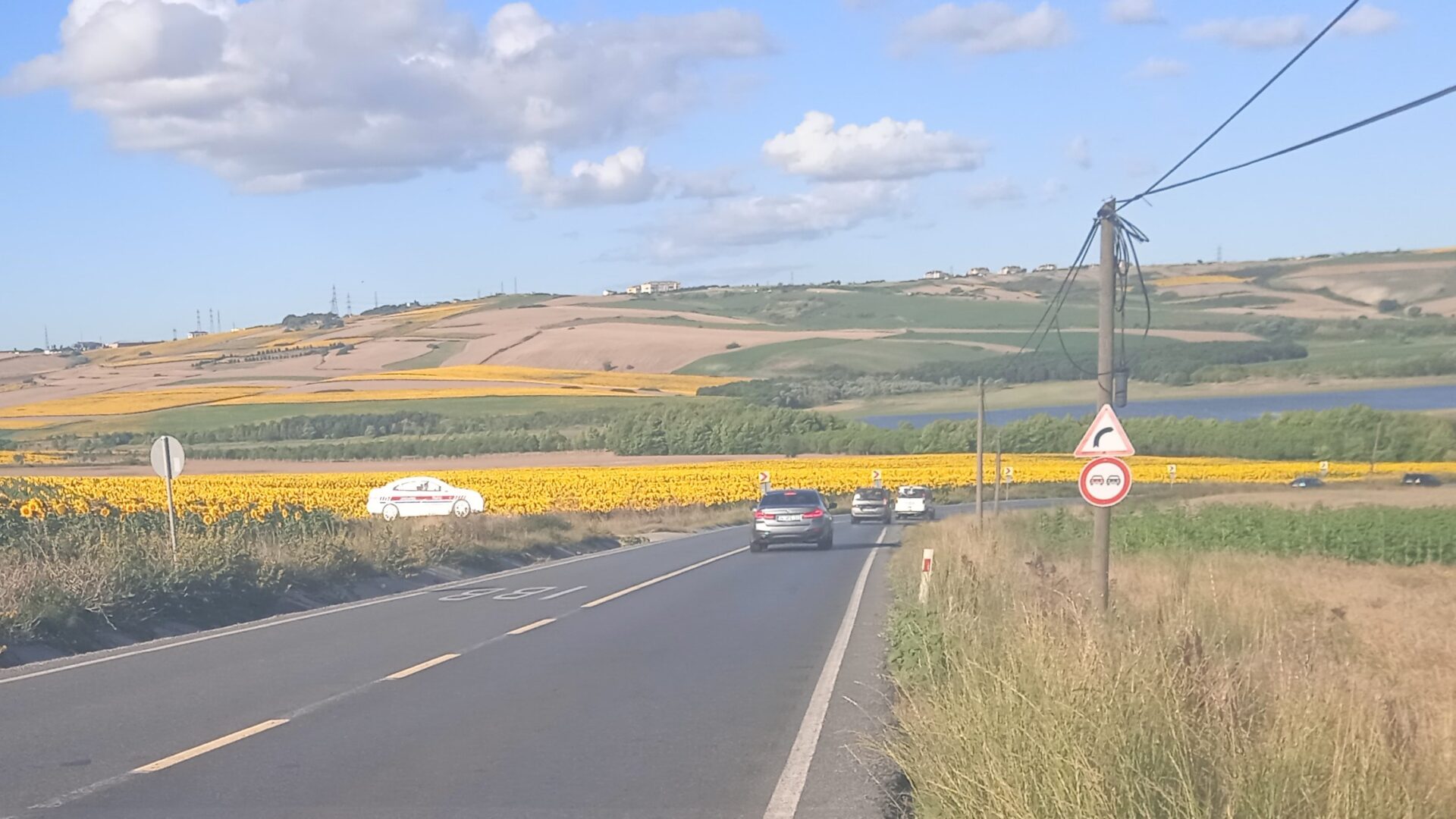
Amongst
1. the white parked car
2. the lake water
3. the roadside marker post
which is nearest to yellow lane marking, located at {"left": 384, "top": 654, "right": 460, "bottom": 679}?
the roadside marker post

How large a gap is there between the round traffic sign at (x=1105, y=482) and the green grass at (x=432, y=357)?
90341 mm

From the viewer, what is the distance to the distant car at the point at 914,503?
176 feet

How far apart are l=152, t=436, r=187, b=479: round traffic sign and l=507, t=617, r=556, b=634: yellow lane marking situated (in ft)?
21.4

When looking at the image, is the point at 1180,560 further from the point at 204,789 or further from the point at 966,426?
the point at 966,426

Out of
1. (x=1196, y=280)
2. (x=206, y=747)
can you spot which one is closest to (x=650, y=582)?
(x=206, y=747)

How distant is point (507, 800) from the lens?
7945 mm

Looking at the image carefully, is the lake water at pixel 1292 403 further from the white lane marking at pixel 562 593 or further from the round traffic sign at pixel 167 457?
the round traffic sign at pixel 167 457

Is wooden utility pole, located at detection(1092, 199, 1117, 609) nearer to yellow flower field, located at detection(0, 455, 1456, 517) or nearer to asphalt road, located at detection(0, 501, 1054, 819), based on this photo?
asphalt road, located at detection(0, 501, 1054, 819)

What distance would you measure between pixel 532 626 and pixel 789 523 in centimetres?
1713

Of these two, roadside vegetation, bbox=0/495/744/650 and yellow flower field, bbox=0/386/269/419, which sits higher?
roadside vegetation, bbox=0/495/744/650

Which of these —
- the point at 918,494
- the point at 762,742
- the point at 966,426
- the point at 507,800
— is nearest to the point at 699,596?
the point at 762,742

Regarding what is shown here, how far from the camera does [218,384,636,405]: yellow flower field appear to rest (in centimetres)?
8906

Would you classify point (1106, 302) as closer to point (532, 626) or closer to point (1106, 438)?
point (1106, 438)

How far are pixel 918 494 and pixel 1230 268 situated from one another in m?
69.1
